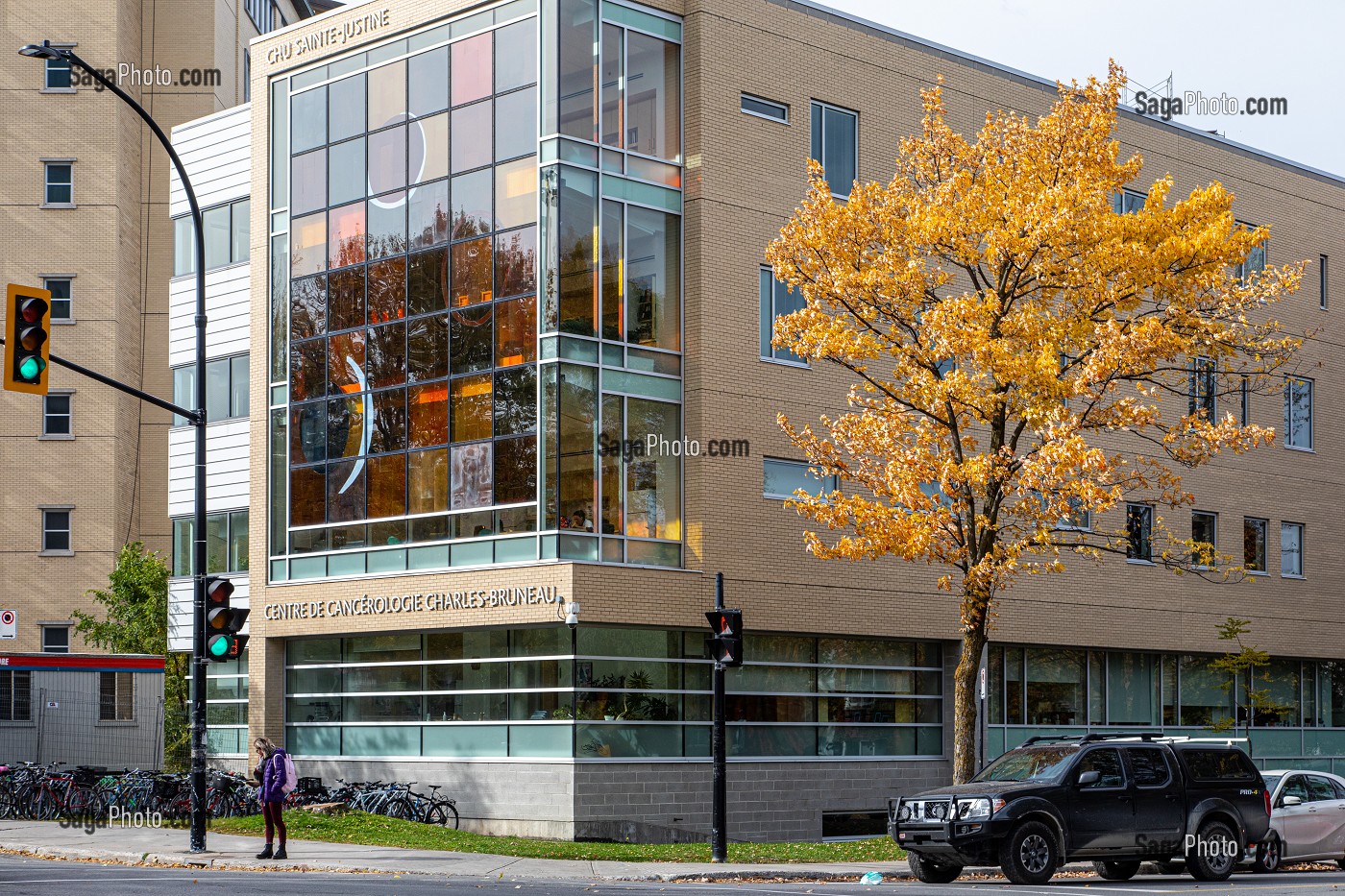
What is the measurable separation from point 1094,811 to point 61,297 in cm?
3687

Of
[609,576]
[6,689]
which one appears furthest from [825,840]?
[6,689]

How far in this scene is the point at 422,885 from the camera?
19188 mm

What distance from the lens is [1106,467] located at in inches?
945

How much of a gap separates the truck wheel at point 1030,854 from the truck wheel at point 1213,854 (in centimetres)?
249

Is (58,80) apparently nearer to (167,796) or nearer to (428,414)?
(428,414)

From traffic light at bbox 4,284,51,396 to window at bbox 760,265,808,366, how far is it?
14.4m

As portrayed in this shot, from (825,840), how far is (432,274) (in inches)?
493

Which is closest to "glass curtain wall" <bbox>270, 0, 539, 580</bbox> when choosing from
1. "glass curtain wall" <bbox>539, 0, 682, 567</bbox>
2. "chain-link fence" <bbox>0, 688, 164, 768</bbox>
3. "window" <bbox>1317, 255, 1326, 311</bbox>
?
"glass curtain wall" <bbox>539, 0, 682, 567</bbox>

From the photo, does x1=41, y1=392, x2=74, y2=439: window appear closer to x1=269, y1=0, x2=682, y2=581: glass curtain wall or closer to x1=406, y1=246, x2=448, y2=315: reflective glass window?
x1=269, y1=0, x2=682, y2=581: glass curtain wall

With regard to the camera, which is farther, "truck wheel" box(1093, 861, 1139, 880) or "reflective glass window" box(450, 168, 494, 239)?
"reflective glass window" box(450, 168, 494, 239)

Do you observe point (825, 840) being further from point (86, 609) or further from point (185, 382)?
point (86, 609)

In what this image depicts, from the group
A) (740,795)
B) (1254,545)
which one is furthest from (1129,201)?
(740,795)

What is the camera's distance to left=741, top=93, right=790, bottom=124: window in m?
31.4

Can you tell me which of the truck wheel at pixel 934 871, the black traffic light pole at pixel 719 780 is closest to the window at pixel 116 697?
the black traffic light pole at pixel 719 780
